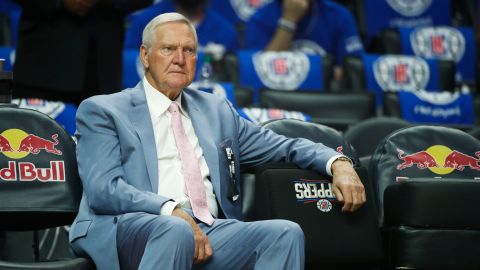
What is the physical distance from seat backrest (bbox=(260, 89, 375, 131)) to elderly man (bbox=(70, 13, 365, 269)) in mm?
1886

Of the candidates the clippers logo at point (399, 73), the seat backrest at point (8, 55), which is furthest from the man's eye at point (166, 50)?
the clippers logo at point (399, 73)

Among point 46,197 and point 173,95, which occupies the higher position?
point 173,95

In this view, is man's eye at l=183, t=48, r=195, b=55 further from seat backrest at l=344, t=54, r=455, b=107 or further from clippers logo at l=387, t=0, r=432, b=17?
clippers logo at l=387, t=0, r=432, b=17

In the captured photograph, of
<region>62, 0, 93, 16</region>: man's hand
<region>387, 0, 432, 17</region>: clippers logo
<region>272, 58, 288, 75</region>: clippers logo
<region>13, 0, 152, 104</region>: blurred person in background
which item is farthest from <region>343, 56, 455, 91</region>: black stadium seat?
<region>62, 0, 93, 16</region>: man's hand

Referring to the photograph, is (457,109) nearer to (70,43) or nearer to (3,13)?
(70,43)

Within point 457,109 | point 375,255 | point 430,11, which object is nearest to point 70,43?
point 375,255

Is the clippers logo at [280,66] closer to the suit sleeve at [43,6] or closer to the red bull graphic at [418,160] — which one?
the suit sleeve at [43,6]

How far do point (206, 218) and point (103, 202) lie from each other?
388 millimetres

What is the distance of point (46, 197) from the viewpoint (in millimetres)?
3715

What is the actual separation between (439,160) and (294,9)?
3426mm

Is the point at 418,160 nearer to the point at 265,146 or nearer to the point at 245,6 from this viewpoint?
the point at 265,146

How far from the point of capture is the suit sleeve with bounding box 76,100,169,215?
3438 millimetres

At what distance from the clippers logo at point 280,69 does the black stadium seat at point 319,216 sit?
2.91 metres

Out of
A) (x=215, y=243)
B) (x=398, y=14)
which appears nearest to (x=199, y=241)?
(x=215, y=243)
